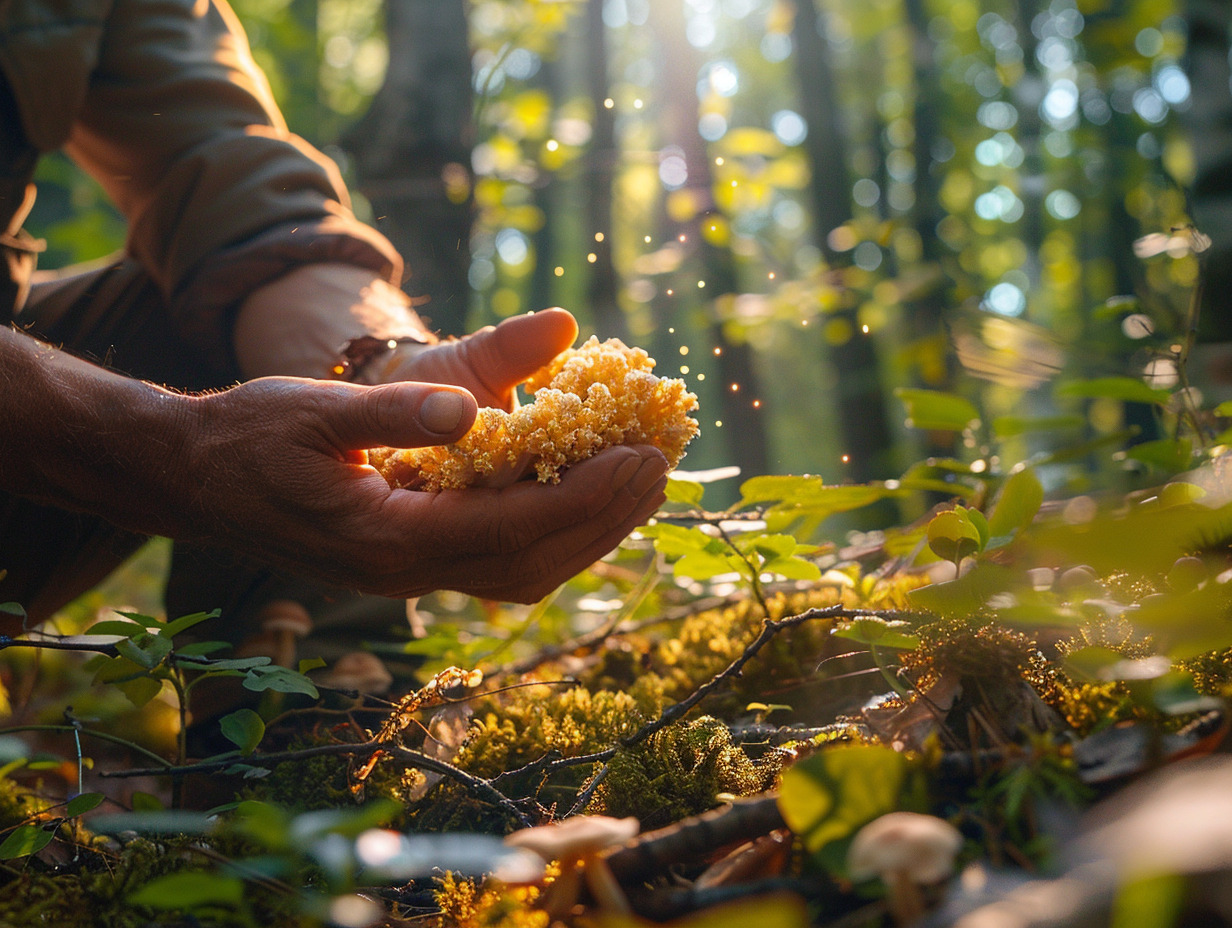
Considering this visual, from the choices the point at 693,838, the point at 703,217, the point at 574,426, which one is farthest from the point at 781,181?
the point at 693,838

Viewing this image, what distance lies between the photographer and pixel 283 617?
1.96 m

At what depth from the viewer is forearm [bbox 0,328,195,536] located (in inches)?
48.5

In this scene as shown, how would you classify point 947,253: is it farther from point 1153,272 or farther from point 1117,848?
point 1117,848

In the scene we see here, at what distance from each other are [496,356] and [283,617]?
1.02 meters

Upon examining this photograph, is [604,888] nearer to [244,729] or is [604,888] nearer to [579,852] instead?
[579,852]

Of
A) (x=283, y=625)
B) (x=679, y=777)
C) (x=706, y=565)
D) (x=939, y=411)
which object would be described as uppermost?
(x=939, y=411)

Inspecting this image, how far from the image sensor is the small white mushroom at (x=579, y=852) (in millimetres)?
577

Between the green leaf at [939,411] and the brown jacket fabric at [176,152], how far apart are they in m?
1.50

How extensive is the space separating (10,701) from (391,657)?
111cm

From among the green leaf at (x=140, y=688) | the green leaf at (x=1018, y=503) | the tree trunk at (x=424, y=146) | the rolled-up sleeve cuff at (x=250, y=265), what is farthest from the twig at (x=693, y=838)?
the tree trunk at (x=424, y=146)

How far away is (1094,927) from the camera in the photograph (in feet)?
1.49

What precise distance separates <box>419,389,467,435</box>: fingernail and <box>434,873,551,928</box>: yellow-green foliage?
2.00 feet

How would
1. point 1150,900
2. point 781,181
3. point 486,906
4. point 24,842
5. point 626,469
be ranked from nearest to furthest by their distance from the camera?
point 1150,900 < point 486,906 < point 24,842 < point 626,469 < point 781,181

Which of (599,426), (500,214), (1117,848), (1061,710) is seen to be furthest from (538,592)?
(500,214)
